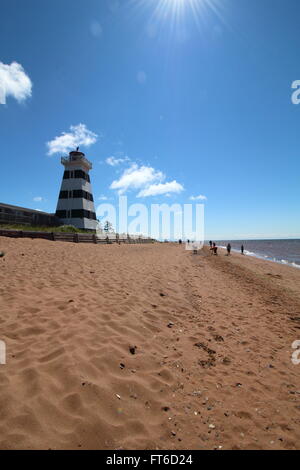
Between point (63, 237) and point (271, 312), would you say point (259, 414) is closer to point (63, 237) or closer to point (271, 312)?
point (271, 312)

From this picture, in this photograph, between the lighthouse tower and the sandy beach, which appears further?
the lighthouse tower

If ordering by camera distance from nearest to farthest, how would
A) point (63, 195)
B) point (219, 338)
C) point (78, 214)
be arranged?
point (219, 338) < point (78, 214) < point (63, 195)

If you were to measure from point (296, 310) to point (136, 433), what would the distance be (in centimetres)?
776

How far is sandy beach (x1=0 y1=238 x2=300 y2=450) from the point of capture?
2.43 metres

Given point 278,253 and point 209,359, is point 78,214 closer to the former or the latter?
point 209,359

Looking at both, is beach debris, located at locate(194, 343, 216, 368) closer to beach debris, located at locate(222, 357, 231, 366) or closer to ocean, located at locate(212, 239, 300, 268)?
beach debris, located at locate(222, 357, 231, 366)

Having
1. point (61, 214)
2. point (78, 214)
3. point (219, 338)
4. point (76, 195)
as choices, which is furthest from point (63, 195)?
point (219, 338)

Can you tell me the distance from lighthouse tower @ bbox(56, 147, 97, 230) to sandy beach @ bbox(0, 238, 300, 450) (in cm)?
3186

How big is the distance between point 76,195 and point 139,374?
1495 inches

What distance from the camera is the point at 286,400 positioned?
3.19 meters

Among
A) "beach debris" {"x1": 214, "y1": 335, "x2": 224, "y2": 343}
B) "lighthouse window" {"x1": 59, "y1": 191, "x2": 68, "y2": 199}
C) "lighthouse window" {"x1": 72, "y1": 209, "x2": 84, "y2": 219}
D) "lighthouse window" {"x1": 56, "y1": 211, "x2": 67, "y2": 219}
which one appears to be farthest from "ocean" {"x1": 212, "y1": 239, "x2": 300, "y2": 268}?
"lighthouse window" {"x1": 59, "y1": 191, "x2": 68, "y2": 199}

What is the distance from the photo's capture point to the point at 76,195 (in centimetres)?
3778

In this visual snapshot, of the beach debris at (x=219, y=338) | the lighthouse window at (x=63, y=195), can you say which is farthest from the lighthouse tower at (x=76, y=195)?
the beach debris at (x=219, y=338)
